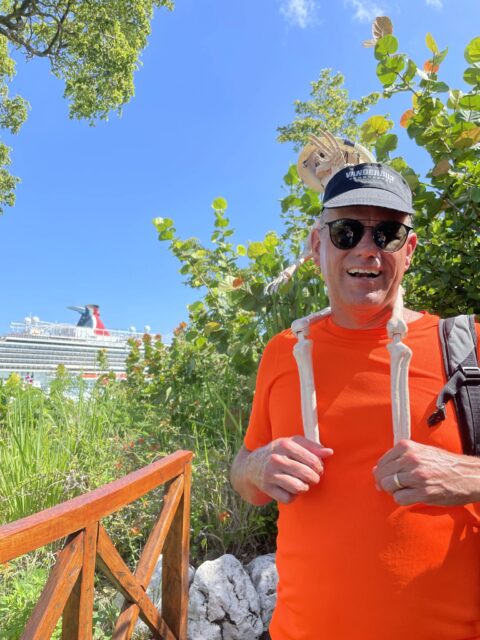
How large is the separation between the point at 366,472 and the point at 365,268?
543 millimetres

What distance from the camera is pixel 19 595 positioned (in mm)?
2324

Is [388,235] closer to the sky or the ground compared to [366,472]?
closer to the sky

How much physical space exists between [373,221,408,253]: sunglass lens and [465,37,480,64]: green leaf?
71.8 inches

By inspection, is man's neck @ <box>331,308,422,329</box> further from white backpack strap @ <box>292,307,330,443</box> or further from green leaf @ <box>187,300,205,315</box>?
green leaf @ <box>187,300,205,315</box>

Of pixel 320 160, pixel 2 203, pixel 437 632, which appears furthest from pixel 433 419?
pixel 2 203

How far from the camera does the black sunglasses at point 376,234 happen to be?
4.26 ft

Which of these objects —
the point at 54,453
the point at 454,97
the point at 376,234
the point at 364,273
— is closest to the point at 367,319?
the point at 364,273

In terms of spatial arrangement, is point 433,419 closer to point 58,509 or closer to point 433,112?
point 58,509

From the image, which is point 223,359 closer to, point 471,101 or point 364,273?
point 471,101

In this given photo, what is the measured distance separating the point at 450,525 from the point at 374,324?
558 millimetres

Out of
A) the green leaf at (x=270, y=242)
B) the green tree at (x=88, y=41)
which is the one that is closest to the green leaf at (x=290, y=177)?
the green leaf at (x=270, y=242)

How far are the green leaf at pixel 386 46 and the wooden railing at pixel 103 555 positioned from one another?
7.61 ft

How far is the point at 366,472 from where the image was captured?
3.84 ft

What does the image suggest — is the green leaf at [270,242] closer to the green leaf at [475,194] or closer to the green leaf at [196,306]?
the green leaf at [196,306]
